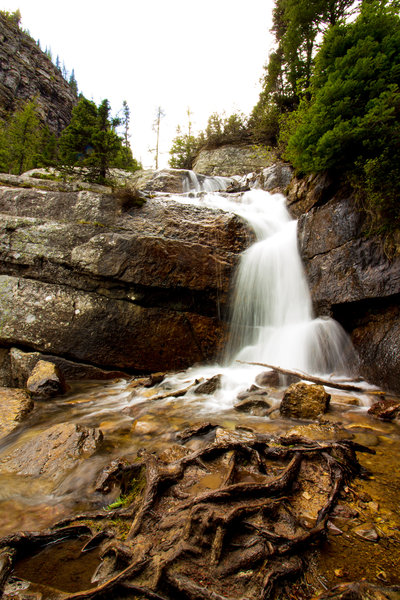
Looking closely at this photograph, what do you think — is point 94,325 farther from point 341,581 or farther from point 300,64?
point 300,64

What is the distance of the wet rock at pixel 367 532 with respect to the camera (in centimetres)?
162

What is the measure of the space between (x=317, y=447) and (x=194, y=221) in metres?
8.20

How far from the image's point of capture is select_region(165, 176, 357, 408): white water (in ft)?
21.4

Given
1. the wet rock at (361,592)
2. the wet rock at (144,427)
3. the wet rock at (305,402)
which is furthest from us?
the wet rock at (305,402)

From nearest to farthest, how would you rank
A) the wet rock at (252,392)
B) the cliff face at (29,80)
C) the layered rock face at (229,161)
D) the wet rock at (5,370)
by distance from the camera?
1. the wet rock at (252,392)
2. the wet rock at (5,370)
3. the layered rock face at (229,161)
4. the cliff face at (29,80)

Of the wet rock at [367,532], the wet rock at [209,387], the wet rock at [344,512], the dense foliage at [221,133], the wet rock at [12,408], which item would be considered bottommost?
the wet rock at [12,408]

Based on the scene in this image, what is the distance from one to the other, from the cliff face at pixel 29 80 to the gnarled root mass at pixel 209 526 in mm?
56020

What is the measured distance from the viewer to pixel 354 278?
20.5ft

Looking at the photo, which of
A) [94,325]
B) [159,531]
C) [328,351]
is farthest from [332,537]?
[94,325]

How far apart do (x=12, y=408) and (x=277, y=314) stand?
23.2ft

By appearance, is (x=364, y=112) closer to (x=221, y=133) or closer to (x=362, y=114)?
(x=362, y=114)

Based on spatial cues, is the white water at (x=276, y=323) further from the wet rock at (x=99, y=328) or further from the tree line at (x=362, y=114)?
the tree line at (x=362, y=114)

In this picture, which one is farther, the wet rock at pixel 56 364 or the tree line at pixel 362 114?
the wet rock at pixel 56 364

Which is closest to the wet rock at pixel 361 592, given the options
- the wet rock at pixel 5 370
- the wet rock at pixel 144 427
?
the wet rock at pixel 144 427
